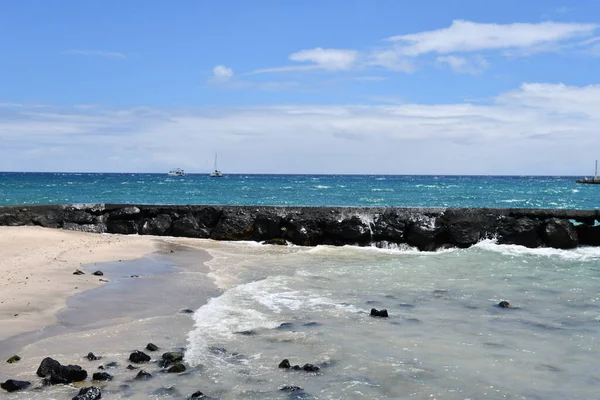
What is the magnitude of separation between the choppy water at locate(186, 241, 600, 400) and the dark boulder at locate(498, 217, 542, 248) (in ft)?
11.1

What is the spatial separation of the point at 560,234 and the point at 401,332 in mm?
10355

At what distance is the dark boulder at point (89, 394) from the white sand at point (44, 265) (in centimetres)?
216

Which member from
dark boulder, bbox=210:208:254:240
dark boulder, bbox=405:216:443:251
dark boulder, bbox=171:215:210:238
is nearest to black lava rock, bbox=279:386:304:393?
dark boulder, bbox=405:216:443:251

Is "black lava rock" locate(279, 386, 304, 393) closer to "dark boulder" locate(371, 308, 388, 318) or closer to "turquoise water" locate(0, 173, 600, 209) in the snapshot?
"dark boulder" locate(371, 308, 388, 318)

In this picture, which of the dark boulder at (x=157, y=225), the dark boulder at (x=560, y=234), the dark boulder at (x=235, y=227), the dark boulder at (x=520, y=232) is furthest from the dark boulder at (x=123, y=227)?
the dark boulder at (x=560, y=234)

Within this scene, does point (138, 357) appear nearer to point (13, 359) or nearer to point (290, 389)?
point (13, 359)

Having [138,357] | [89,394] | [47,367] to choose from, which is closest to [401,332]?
[138,357]

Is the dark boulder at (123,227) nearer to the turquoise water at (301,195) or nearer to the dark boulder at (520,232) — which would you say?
the dark boulder at (520,232)

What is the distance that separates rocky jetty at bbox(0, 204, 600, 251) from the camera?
1611 centimetres

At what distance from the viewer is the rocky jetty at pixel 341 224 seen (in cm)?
1611

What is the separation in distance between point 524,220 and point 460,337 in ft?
33.2

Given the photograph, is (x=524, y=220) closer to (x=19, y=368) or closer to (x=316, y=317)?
(x=316, y=317)

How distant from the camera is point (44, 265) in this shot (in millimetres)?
10867

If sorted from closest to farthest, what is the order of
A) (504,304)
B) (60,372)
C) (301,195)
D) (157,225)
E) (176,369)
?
(60,372)
(176,369)
(504,304)
(157,225)
(301,195)
